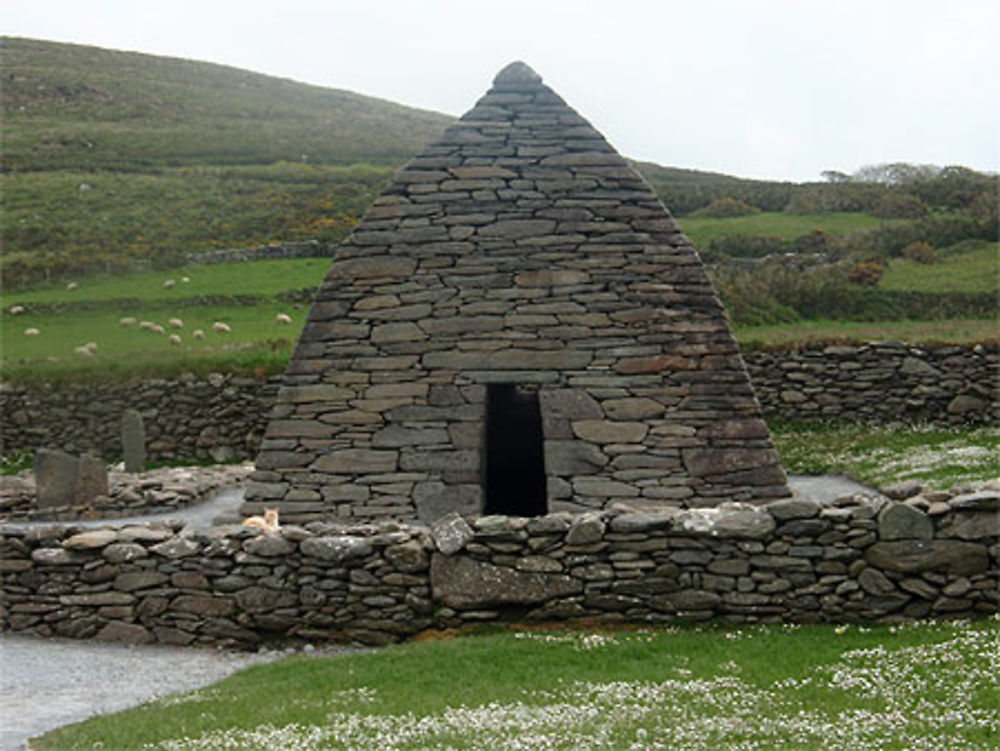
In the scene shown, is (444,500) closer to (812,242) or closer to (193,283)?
(193,283)

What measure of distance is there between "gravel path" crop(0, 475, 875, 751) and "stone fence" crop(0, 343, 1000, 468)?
1567 cm

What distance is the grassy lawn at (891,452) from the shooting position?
55.8 feet

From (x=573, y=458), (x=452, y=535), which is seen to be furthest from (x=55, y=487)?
(x=452, y=535)

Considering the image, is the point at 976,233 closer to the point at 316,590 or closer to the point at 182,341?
the point at 182,341

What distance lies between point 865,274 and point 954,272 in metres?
2.73

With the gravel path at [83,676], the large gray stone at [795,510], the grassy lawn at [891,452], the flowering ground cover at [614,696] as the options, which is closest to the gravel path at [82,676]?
the gravel path at [83,676]

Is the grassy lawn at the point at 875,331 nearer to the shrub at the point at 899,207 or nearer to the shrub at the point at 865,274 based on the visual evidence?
the shrub at the point at 865,274

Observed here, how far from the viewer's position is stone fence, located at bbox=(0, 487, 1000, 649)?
29.4ft

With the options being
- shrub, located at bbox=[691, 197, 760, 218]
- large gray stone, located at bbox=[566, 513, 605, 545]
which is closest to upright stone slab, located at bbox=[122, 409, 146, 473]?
large gray stone, located at bbox=[566, 513, 605, 545]

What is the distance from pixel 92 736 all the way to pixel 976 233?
37946mm

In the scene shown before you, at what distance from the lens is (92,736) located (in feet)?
23.9

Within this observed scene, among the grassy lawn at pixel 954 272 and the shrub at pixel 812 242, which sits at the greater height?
the shrub at pixel 812 242

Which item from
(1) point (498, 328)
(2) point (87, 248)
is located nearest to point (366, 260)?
(1) point (498, 328)

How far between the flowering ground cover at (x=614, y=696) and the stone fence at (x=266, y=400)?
16.6 meters
